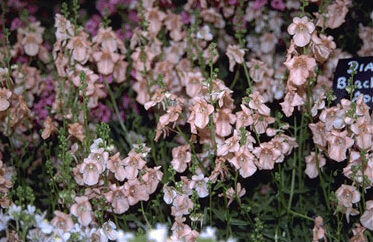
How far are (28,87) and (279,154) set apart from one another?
1271 mm

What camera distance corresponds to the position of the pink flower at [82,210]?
7.77 feet

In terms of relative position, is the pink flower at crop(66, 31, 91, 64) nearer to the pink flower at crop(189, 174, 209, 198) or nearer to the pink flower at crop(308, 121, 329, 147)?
the pink flower at crop(189, 174, 209, 198)

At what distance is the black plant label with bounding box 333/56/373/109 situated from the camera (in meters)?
2.62

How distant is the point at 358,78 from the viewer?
2652mm

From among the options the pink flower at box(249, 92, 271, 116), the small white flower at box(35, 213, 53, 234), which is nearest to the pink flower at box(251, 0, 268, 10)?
the pink flower at box(249, 92, 271, 116)

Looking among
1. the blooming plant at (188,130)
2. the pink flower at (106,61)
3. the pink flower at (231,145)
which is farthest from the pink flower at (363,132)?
the pink flower at (106,61)

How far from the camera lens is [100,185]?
8.39ft

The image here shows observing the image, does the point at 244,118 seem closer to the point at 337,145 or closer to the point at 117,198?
the point at 337,145

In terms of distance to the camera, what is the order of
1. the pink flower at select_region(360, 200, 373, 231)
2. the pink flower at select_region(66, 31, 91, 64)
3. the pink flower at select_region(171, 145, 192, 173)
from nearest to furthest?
the pink flower at select_region(360, 200, 373, 231)
the pink flower at select_region(171, 145, 192, 173)
the pink flower at select_region(66, 31, 91, 64)

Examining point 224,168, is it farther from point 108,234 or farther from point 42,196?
point 42,196

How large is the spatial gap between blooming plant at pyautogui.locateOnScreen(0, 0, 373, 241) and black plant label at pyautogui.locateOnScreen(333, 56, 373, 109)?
0.05 meters

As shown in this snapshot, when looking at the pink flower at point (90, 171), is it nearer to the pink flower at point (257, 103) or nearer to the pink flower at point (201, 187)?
the pink flower at point (201, 187)

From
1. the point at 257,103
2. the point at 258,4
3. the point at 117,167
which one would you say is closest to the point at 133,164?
the point at 117,167

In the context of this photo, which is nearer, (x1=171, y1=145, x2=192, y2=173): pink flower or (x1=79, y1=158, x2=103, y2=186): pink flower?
(x1=79, y1=158, x2=103, y2=186): pink flower
